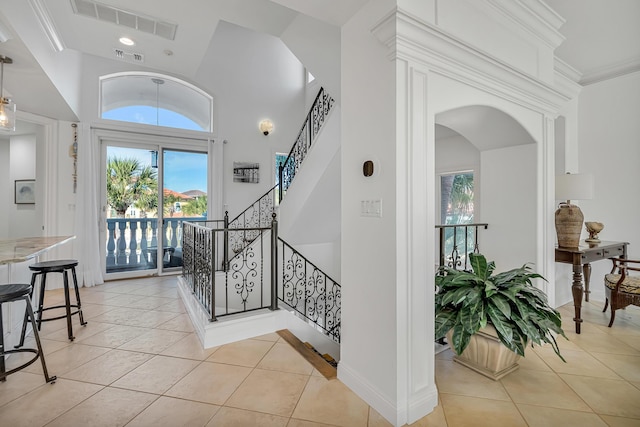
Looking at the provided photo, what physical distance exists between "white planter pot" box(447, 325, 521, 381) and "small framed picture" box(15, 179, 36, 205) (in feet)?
23.8

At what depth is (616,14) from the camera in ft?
9.02

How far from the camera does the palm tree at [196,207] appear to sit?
5570 mm

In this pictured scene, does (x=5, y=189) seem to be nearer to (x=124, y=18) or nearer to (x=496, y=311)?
(x=124, y=18)

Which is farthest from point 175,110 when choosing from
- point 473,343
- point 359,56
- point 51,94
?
point 473,343

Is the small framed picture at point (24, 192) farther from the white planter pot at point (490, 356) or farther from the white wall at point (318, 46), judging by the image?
the white planter pot at point (490, 356)

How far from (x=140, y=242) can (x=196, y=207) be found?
114 cm

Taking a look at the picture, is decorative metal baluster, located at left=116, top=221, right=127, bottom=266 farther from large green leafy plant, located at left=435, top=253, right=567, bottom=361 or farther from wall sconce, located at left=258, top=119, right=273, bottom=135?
large green leafy plant, located at left=435, top=253, right=567, bottom=361

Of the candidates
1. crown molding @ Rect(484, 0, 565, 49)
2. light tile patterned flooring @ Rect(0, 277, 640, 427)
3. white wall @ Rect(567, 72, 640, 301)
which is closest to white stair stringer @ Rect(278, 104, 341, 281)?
crown molding @ Rect(484, 0, 565, 49)

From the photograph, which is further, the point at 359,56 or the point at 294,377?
the point at 294,377

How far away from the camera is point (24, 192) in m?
5.35

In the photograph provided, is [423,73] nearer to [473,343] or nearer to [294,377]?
[473,343]

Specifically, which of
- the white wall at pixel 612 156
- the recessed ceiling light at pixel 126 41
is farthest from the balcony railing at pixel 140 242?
the white wall at pixel 612 156

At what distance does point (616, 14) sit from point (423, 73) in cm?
259

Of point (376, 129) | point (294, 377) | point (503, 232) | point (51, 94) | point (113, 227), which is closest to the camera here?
point (376, 129)
